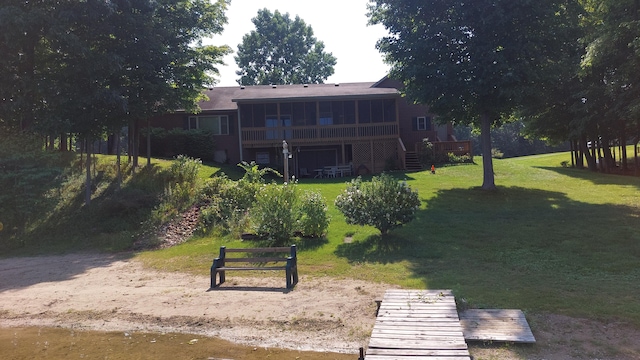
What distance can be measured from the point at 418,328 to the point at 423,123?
29.9m

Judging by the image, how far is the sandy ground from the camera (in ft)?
23.2

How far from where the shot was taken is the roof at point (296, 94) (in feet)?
102

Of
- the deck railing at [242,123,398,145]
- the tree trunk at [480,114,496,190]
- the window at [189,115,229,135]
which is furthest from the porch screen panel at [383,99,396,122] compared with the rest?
the window at [189,115,229,135]

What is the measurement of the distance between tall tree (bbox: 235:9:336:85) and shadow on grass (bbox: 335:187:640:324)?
149 ft

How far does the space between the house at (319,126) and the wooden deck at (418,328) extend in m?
22.1

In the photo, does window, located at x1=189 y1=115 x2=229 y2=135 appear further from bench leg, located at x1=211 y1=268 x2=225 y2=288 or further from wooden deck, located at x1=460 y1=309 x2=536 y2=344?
wooden deck, located at x1=460 y1=309 x2=536 y2=344

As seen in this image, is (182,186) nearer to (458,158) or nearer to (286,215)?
(286,215)

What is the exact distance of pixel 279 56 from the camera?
6209 centimetres

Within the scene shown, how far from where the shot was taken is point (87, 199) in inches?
798

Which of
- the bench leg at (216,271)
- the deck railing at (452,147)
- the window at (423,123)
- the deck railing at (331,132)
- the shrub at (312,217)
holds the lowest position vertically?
the bench leg at (216,271)

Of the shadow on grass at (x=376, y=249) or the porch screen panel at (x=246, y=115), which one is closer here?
the shadow on grass at (x=376, y=249)

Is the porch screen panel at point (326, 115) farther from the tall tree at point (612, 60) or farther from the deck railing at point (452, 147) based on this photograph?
the tall tree at point (612, 60)

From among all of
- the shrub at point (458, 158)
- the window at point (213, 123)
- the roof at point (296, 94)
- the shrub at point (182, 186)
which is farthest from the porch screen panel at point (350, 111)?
the shrub at point (182, 186)

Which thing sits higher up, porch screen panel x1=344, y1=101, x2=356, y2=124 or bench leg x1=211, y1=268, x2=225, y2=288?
porch screen panel x1=344, y1=101, x2=356, y2=124
